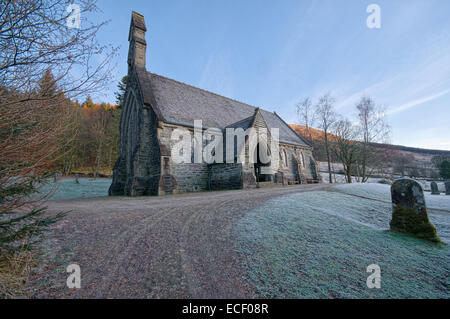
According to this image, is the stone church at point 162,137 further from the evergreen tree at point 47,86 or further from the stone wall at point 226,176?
the evergreen tree at point 47,86

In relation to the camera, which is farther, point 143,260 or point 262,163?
point 262,163

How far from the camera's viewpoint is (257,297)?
6.54 ft

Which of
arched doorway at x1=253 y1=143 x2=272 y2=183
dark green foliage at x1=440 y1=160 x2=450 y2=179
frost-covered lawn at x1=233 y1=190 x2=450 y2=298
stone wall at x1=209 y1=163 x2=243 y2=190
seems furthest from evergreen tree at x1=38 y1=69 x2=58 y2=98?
dark green foliage at x1=440 y1=160 x2=450 y2=179

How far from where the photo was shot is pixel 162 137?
13438 mm

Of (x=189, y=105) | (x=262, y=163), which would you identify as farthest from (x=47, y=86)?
(x=189, y=105)

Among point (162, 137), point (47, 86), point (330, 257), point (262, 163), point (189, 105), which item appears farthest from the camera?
point (189, 105)

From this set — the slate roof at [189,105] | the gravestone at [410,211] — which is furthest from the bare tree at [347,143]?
the gravestone at [410,211]

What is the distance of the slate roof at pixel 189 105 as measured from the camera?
14732mm

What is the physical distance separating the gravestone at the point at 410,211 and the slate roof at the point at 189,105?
11.4m

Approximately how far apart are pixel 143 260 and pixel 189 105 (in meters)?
16.3

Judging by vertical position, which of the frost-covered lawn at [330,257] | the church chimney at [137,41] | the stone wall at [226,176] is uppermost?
the church chimney at [137,41]

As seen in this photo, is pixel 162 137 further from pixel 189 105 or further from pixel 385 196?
pixel 385 196

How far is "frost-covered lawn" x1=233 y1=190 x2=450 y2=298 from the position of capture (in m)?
2.23

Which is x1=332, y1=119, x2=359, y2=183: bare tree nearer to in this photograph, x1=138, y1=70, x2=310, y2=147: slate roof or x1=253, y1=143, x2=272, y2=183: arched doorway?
x1=138, y1=70, x2=310, y2=147: slate roof
